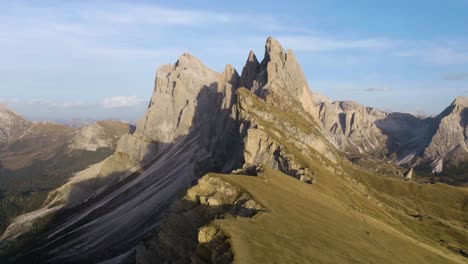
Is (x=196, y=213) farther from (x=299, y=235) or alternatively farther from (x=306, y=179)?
(x=306, y=179)

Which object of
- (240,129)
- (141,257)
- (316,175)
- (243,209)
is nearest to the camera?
(243,209)

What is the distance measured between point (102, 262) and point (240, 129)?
70768 mm

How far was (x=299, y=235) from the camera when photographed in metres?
60.3

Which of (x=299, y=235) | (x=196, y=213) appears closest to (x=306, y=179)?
(x=196, y=213)

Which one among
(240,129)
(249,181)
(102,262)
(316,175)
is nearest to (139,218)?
(102,262)

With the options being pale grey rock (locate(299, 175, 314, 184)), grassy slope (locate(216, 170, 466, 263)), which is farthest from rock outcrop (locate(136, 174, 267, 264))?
pale grey rock (locate(299, 175, 314, 184))

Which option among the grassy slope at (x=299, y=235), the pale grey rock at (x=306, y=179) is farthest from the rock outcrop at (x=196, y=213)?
the pale grey rock at (x=306, y=179)

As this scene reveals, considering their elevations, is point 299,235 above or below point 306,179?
above

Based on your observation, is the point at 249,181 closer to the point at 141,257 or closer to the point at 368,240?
the point at 368,240

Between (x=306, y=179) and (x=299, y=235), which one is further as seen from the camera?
(x=306, y=179)

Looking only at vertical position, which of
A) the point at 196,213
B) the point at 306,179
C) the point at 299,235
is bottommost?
the point at 306,179

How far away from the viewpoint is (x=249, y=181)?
8881 centimetres

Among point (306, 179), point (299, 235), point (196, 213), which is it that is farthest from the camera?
point (306, 179)

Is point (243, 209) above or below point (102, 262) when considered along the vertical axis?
above
